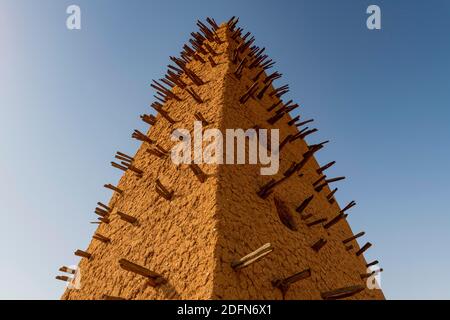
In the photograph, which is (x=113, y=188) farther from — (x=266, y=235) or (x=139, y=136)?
(x=266, y=235)

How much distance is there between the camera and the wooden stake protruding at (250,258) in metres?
4.55

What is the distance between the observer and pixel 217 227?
5.32 metres

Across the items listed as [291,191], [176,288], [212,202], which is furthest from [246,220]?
[291,191]

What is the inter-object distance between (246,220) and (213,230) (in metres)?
0.83

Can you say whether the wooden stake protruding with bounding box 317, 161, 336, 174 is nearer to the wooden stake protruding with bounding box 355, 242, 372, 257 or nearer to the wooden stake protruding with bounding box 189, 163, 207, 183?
the wooden stake protruding with bounding box 355, 242, 372, 257

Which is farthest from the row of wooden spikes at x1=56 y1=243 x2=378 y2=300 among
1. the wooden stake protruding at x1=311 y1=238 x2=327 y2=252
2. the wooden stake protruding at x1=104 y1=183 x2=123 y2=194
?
the wooden stake protruding at x1=104 y1=183 x2=123 y2=194

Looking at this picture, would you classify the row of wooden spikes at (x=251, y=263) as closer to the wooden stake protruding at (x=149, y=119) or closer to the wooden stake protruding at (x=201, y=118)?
the wooden stake protruding at (x=201, y=118)

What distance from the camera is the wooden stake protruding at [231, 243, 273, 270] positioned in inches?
179

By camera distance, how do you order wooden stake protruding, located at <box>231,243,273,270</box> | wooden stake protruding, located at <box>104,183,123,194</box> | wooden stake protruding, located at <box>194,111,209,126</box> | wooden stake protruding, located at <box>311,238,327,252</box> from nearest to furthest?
1. wooden stake protruding, located at <box>231,243,273,270</box>
2. wooden stake protruding, located at <box>311,238,327,252</box>
3. wooden stake protruding, located at <box>194,111,209,126</box>
4. wooden stake protruding, located at <box>104,183,123,194</box>

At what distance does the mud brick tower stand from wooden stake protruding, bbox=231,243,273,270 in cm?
1

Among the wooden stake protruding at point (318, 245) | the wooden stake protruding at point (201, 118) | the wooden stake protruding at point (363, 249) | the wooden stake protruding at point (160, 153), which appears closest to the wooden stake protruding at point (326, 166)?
the wooden stake protruding at point (363, 249)

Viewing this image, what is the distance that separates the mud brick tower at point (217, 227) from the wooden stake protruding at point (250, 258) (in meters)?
0.01

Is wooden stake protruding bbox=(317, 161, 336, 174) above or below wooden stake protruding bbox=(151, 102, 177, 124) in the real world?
below
